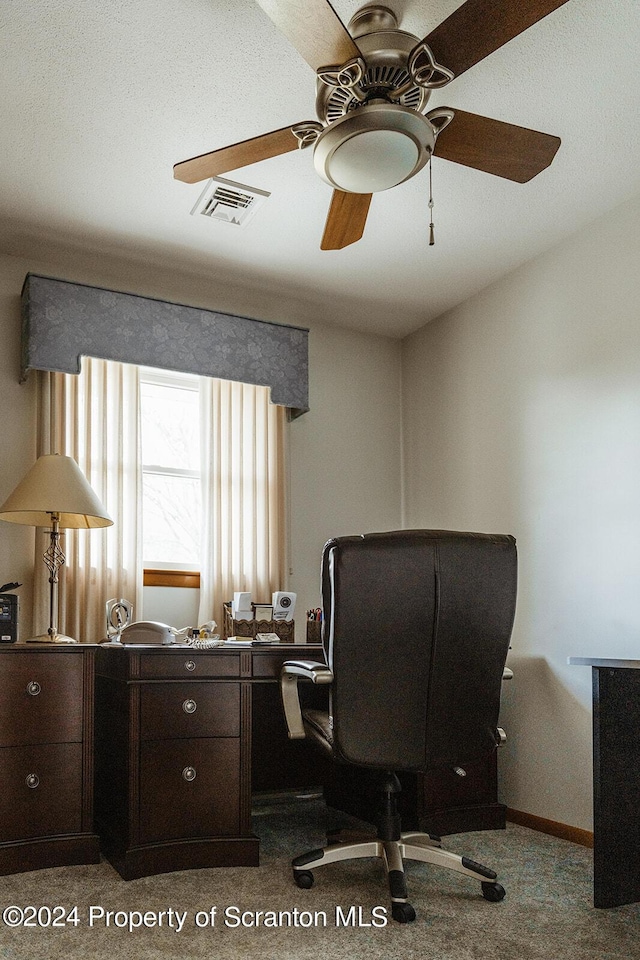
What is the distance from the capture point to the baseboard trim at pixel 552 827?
320 cm

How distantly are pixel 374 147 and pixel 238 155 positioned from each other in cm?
46

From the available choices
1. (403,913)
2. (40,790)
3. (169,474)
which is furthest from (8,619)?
(403,913)

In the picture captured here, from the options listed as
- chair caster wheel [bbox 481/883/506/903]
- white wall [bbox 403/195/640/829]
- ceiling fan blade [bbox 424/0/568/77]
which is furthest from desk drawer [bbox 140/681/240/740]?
ceiling fan blade [bbox 424/0/568/77]

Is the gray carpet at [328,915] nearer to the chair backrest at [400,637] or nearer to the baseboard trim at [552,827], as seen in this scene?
the baseboard trim at [552,827]

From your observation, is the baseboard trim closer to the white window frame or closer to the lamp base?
the white window frame

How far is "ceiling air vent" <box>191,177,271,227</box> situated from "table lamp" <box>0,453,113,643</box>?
3.95 ft

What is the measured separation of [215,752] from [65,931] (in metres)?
0.76

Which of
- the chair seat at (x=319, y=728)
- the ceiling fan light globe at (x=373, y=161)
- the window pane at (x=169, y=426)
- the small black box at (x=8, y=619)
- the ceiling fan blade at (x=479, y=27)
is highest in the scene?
the ceiling fan blade at (x=479, y=27)

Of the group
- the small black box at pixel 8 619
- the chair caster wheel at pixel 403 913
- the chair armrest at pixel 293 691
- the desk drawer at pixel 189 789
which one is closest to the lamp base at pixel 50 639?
the small black box at pixel 8 619

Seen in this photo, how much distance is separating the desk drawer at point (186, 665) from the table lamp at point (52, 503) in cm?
49

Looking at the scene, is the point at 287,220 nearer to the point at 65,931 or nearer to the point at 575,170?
the point at 575,170

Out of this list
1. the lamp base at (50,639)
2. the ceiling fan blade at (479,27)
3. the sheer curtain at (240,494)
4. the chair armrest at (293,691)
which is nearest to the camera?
the ceiling fan blade at (479,27)

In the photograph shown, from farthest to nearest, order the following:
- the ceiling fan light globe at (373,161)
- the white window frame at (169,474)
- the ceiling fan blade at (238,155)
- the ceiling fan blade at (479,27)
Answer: the white window frame at (169,474), the ceiling fan blade at (238,155), the ceiling fan light globe at (373,161), the ceiling fan blade at (479,27)

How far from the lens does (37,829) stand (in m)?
2.80
